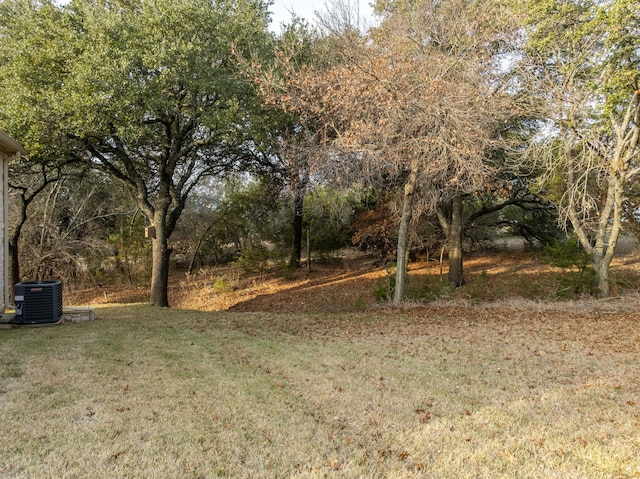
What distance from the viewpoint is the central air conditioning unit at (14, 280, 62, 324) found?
754 cm

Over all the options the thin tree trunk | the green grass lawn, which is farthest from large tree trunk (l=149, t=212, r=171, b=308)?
the thin tree trunk

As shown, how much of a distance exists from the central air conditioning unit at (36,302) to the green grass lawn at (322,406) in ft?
3.31

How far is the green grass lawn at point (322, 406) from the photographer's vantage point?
8.73 ft

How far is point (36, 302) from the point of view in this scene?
7.68 meters

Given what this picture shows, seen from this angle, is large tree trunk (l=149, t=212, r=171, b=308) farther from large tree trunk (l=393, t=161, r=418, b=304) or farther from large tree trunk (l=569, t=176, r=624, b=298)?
large tree trunk (l=569, t=176, r=624, b=298)

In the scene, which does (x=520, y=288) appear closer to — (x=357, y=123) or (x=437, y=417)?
(x=357, y=123)

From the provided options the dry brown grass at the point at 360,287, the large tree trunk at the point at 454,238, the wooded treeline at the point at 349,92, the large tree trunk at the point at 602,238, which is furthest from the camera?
the large tree trunk at the point at 454,238

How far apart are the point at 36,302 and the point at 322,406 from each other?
21.8ft

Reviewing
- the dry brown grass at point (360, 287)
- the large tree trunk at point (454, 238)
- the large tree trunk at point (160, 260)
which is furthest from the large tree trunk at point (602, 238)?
the large tree trunk at point (160, 260)

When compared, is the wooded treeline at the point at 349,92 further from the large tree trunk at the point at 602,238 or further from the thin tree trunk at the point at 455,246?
the thin tree trunk at the point at 455,246

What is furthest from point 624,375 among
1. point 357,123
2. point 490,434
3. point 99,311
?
point 99,311

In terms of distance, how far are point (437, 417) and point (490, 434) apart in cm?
46

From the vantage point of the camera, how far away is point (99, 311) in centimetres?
1168

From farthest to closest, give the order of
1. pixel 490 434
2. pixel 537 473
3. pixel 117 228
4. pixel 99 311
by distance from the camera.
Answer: pixel 117 228
pixel 99 311
pixel 490 434
pixel 537 473
